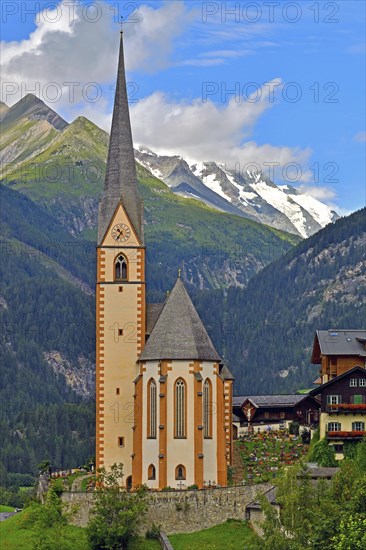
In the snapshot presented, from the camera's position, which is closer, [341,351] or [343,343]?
[341,351]

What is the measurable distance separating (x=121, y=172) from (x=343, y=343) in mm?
29627

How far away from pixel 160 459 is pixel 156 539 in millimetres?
13901

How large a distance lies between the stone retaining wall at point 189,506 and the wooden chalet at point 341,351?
25.4 m

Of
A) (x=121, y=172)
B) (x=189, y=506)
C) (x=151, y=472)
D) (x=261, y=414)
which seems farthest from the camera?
(x=261, y=414)

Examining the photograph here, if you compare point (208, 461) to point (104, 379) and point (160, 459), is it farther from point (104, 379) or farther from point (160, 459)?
point (104, 379)

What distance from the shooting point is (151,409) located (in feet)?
393

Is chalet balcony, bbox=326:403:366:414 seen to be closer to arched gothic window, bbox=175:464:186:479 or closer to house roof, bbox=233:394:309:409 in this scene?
arched gothic window, bbox=175:464:186:479

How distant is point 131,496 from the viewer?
340ft

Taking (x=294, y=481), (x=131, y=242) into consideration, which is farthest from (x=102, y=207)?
(x=294, y=481)

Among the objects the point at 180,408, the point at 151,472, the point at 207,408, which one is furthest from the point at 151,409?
the point at 151,472

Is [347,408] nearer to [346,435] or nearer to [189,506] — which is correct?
[346,435]

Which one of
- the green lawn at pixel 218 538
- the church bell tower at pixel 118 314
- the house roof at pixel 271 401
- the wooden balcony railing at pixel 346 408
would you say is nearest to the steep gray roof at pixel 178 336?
the church bell tower at pixel 118 314

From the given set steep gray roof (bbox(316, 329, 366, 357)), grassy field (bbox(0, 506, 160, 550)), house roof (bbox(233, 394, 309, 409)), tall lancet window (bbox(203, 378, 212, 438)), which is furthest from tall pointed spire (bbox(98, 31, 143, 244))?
house roof (bbox(233, 394, 309, 409))

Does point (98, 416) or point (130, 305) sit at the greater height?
point (130, 305)
